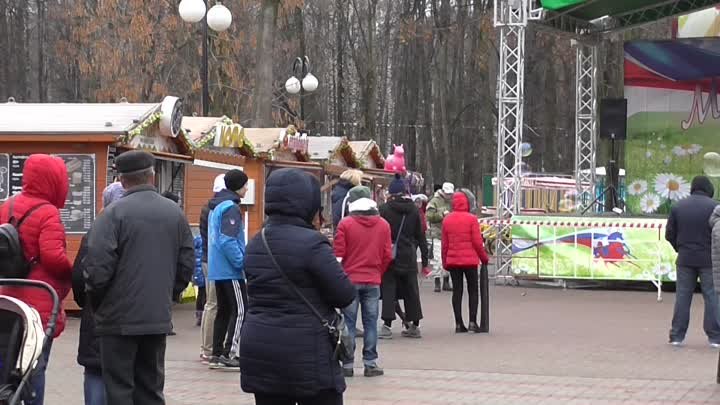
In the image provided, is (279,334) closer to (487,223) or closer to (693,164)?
(487,223)

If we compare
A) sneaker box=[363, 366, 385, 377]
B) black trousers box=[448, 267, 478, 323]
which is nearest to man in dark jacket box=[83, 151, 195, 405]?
sneaker box=[363, 366, 385, 377]

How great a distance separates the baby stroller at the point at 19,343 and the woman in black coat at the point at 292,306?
1086 millimetres

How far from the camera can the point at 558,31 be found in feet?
79.7

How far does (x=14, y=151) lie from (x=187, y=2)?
6110mm

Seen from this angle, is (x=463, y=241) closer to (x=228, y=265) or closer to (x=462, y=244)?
(x=462, y=244)

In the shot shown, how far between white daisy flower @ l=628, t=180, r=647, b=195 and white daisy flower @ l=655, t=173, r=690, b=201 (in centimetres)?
29

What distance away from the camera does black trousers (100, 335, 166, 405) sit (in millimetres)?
7234

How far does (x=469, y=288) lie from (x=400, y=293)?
1.07 metres

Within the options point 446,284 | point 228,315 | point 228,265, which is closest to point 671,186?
point 446,284

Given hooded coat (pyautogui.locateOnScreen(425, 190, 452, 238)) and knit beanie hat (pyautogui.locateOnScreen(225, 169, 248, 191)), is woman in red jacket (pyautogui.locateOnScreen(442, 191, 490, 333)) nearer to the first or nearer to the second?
knit beanie hat (pyautogui.locateOnScreen(225, 169, 248, 191))

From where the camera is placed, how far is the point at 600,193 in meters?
28.4

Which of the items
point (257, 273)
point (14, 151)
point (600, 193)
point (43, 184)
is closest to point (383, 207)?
point (14, 151)

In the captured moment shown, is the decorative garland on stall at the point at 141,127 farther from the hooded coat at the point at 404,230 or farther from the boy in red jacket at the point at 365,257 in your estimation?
the boy in red jacket at the point at 365,257

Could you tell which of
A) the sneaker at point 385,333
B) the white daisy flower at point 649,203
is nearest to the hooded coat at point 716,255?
the sneaker at point 385,333
